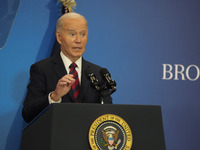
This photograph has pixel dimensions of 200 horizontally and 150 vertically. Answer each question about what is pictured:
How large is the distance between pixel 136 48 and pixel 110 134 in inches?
71.7

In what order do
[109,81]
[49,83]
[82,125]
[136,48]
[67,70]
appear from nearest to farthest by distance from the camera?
1. [82,125]
2. [109,81]
3. [49,83]
4. [67,70]
5. [136,48]

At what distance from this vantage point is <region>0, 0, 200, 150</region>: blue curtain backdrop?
2.91 m

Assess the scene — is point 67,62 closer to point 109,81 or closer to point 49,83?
point 49,83

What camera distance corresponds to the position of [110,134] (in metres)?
1.55

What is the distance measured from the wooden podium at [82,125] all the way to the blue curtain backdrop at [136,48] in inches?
52.6

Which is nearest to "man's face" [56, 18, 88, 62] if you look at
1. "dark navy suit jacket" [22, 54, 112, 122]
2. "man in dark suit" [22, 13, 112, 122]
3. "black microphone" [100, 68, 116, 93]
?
"man in dark suit" [22, 13, 112, 122]

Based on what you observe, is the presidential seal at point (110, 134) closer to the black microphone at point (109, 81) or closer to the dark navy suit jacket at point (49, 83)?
the black microphone at point (109, 81)

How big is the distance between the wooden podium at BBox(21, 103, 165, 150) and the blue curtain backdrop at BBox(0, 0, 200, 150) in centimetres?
134

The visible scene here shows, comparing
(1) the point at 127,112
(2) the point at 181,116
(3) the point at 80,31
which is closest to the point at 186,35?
(2) the point at 181,116

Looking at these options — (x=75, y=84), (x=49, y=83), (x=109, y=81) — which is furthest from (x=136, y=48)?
(x=109, y=81)

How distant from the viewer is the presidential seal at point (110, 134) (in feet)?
5.00

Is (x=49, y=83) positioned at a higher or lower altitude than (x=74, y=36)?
lower

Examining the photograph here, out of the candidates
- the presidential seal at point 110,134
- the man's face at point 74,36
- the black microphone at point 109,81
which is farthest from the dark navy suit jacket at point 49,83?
the presidential seal at point 110,134

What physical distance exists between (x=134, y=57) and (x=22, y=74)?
115cm
